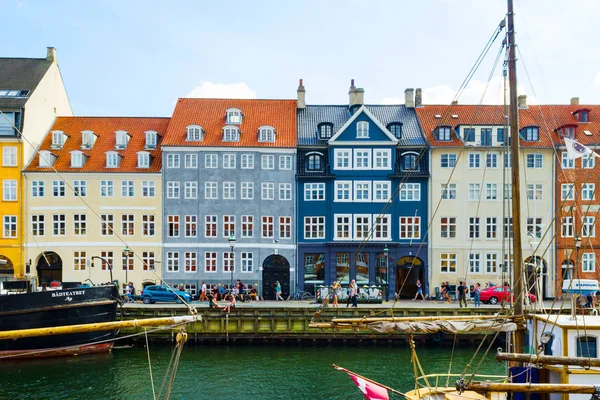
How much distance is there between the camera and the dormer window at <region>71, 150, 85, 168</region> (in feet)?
138

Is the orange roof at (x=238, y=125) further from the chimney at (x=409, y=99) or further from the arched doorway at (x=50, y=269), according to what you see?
the arched doorway at (x=50, y=269)

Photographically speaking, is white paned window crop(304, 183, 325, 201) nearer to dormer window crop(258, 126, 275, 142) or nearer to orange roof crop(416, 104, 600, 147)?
dormer window crop(258, 126, 275, 142)

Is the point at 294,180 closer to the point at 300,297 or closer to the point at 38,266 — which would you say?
the point at 300,297

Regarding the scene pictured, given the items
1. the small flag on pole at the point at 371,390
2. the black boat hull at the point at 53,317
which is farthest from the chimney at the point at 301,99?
the small flag on pole at the point at 371,390

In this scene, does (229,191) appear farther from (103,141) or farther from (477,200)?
(477,200)

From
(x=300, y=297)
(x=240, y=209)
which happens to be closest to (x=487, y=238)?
(x=300, y=297)

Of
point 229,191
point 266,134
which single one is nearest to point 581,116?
point 266,134

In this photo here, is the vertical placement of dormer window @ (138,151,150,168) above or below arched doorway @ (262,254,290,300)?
above

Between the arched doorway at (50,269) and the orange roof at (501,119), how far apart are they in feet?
96.5

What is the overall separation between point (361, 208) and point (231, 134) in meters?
11.3

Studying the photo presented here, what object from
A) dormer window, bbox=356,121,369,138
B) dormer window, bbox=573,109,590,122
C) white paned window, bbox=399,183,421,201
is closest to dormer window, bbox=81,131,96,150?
dormer window, bbox=356,121,369,138

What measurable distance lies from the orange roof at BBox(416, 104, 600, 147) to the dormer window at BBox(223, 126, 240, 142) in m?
14.4

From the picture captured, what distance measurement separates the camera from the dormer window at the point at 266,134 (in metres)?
42.3

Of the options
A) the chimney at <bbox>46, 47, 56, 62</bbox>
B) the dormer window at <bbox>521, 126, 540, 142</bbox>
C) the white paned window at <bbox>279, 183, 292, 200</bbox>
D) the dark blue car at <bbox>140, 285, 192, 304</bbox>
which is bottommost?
the dark blue car at <bbox>140, 285, 192, 304</bbox>
